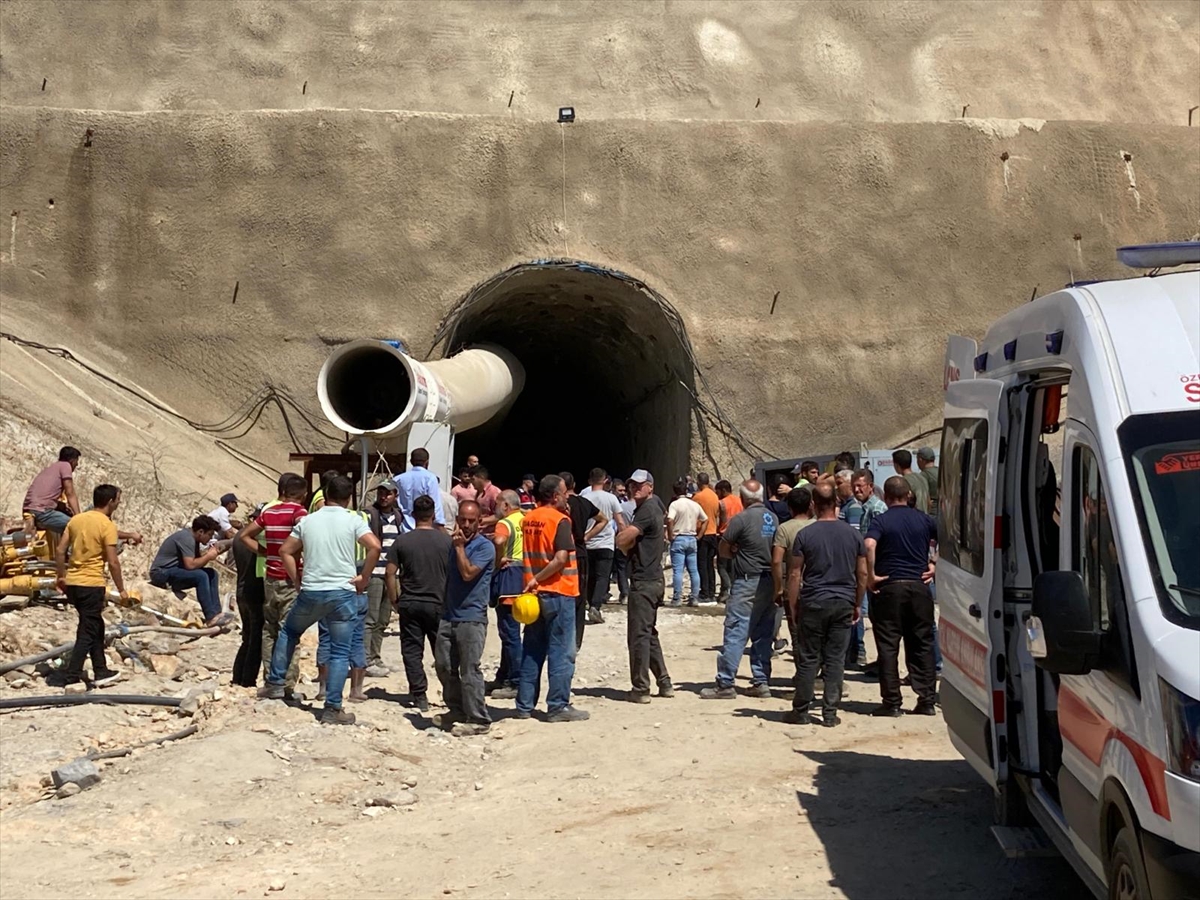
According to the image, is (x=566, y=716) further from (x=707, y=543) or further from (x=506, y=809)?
(x=707, y=543)

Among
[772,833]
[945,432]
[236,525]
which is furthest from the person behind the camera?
[236,525]

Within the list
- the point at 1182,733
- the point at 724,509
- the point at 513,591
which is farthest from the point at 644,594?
the point at 1182,733

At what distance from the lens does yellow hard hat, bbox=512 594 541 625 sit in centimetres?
912

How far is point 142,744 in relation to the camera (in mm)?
8500

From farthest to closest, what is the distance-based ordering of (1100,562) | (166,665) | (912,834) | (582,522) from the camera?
1. (582,522)
2. (166,665)
3. (912,834)
4. (1100,562)

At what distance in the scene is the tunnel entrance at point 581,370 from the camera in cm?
2155

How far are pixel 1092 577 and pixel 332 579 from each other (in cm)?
543

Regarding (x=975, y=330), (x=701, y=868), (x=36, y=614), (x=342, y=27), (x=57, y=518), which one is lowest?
(x=701, y=868)

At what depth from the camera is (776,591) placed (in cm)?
975

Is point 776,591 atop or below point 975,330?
below

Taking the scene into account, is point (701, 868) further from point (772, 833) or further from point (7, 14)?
point (7, 14)

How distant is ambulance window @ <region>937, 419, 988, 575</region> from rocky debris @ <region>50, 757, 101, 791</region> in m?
4.96

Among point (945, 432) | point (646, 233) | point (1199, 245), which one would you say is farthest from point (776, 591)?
point (646, 233)

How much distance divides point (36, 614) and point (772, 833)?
7.73 m
